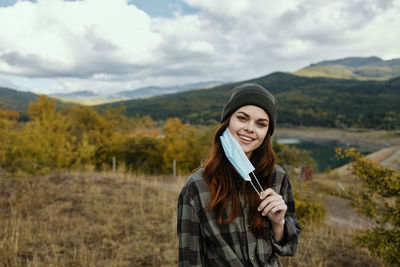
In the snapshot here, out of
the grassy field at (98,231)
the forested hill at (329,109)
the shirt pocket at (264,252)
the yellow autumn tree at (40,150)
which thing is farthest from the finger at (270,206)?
the forested hill at (329,109)

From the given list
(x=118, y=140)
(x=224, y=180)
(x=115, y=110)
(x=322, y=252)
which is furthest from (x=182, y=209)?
(x=115, y=110)

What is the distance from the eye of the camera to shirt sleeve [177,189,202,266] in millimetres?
1471

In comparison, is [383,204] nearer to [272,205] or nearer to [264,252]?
[264,252]

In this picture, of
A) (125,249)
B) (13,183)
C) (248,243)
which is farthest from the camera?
(13,183)

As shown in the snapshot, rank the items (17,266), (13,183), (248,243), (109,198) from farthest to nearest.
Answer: (13,183) < (109,198) < (17,266) < (248,243)

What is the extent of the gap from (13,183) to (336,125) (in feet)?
315

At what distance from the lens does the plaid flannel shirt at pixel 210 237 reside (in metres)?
1.46

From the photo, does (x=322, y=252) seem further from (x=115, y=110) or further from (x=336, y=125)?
(x=336, y=125)

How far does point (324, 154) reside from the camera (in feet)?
191

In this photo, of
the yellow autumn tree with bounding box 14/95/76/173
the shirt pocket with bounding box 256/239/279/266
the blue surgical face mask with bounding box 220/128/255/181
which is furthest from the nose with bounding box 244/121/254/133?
the yellow autumn tree with bounding box 14/95/76/173

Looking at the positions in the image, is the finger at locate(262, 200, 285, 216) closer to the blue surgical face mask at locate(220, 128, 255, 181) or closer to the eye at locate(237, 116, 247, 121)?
the blue surgical face mask at locate(220, 128, 255, 181)

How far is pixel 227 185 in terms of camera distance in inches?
57.8

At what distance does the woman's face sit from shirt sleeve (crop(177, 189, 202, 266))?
49 centimetres

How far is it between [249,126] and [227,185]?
14.8 inches
